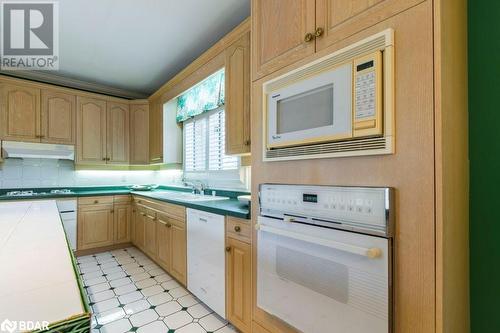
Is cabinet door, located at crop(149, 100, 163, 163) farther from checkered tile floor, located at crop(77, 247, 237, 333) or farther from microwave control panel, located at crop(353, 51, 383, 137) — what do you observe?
microwave control panel, located at crop(353, 51, 383, 137)

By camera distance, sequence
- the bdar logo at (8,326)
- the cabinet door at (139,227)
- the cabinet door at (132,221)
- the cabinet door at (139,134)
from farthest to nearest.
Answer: the cabinet door at (139,134) → the cabinet door at (132,221) → the cabinet door at (139,227) → the bdar logo at (8,326)

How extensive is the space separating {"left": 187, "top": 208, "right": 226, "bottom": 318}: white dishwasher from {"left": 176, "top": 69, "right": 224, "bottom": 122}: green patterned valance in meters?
1.24

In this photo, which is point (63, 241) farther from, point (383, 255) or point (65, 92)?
point (65, 92)

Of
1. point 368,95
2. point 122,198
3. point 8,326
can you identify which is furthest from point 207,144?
point 8,326

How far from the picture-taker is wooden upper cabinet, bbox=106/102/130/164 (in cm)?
392

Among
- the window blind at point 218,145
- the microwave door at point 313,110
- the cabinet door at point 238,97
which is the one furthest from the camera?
the window blind at point 218,145

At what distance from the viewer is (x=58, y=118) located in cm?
349

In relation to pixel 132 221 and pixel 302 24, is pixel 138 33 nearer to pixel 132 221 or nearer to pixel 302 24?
pixel 302 24

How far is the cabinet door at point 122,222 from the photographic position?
12.0ft

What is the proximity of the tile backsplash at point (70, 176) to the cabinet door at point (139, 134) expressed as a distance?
40cm

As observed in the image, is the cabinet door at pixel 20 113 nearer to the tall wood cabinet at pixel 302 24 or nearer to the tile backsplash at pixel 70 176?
the tile backsplash at pixel 70 176

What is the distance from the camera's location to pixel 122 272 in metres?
2.79

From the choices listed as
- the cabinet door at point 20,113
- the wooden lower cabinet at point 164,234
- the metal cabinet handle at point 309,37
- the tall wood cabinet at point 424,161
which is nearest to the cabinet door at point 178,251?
the wooden lower cabinet at point 164,234

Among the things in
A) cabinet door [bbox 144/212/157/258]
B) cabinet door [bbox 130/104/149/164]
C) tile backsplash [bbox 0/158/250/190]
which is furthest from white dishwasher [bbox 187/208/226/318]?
cabinet door [bbox 130/104/149/164]
